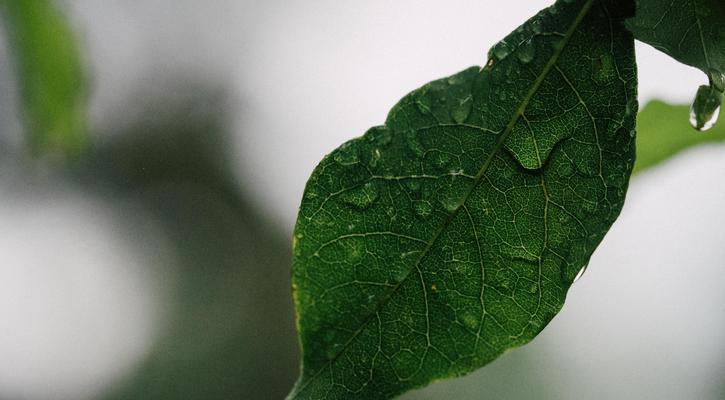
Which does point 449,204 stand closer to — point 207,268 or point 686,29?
point 686,29

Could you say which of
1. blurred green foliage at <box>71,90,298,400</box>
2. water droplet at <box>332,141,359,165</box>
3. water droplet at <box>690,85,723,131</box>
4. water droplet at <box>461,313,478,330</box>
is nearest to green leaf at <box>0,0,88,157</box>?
water droplet at <box>332,141,359,165</box>

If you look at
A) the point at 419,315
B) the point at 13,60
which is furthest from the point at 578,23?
the point at 13,60

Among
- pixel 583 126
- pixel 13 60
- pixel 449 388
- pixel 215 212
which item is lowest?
pixel 449 388

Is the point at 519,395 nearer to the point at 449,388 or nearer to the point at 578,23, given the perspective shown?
the point at 449,388

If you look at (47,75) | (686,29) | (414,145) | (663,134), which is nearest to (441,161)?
(414,145)

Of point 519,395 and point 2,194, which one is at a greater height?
point 2,194

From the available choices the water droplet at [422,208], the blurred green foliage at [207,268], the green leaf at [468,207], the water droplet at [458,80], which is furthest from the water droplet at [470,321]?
the blurred green foliage at [207,268]

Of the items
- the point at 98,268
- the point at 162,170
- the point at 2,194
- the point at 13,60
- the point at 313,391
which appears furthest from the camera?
the point at 162,170
